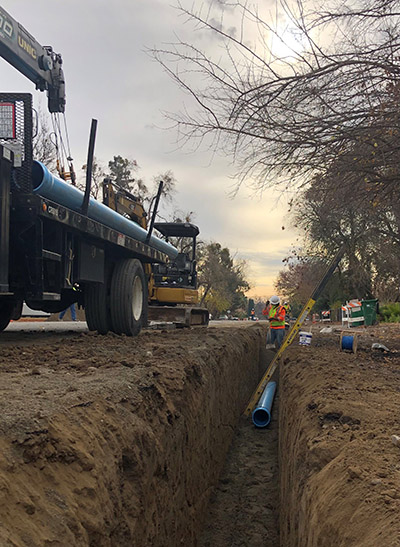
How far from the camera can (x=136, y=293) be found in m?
8.41

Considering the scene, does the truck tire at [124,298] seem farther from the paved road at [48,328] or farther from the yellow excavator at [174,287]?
the yellow excavator at [174,287]

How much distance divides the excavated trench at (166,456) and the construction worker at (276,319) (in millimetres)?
6508

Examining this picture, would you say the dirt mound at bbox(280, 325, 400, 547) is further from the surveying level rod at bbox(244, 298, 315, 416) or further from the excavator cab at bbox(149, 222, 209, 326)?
the excavator cab at bbox(149, 222, 209, 326)

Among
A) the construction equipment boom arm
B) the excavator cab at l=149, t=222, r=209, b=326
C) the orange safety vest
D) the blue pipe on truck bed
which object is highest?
the construction equipment boom arm

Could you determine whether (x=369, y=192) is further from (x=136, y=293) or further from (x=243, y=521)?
(x=243, y=521)

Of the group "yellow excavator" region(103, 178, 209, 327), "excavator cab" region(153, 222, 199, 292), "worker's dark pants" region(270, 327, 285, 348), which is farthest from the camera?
"worker's dark pants" region(270, 327, 285, 348)

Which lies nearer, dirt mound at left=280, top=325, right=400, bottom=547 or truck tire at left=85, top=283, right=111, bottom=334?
dirt mound at left=280, top=325, right=400, bottom=547

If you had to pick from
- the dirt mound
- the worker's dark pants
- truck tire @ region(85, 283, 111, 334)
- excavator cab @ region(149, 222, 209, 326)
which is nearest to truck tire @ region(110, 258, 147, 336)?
truck tire @ region(85, 283, 111, 334)

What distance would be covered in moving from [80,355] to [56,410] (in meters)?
2.35

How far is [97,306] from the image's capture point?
7.46 metres

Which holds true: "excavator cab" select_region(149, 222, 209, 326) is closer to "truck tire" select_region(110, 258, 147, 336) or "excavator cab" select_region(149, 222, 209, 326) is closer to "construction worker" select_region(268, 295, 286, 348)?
"construction worker" select_region(268, 295, 286, 348)

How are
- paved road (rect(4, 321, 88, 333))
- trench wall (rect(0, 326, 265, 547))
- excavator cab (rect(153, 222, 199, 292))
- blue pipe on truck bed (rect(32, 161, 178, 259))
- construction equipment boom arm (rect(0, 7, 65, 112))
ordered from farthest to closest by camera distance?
excavator cab (rect(153, 222, 199, 292))
paved road (rect(4, 321, 88, 333))
construction equipment boom arm (rect(0, 7, 65, 112))
blue pipe on truck bed (rect(32, 161, 178, 259))
trench wall (rect(0, 326, 265, 547))

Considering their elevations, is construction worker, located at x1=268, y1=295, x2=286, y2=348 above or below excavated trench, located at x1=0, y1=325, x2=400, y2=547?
above

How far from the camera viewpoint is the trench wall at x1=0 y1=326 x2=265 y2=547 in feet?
6.59
